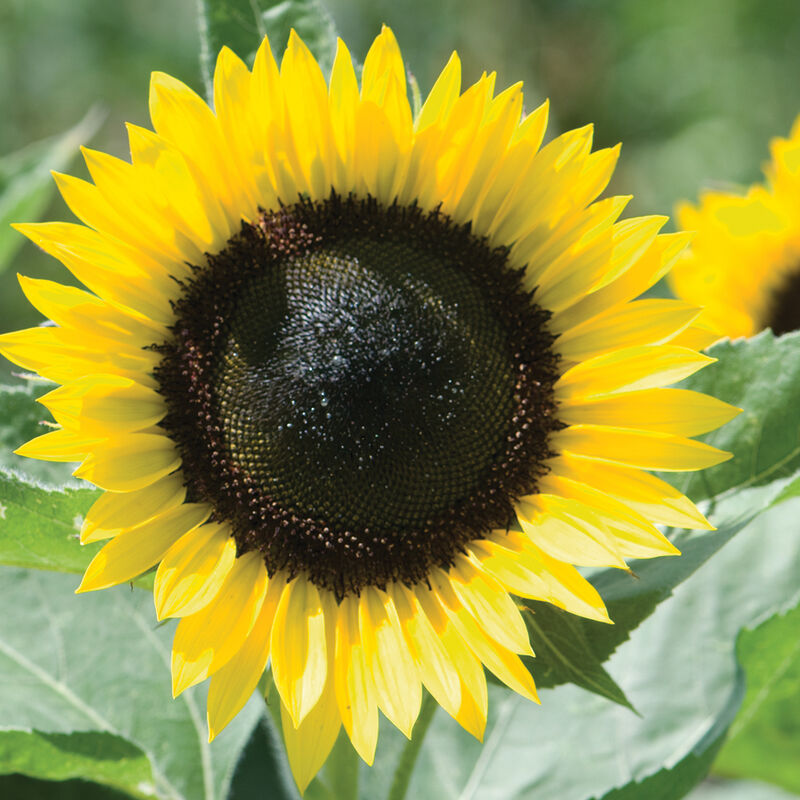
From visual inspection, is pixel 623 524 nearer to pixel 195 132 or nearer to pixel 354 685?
pixel 354 685

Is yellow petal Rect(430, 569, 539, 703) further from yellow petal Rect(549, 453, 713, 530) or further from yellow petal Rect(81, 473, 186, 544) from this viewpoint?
yellow petal Rect(81, 473, 186, 544)

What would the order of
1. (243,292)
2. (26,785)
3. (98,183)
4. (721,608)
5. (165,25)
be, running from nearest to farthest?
(98,183), (243,292), (26,785), (721,608), (165,25)

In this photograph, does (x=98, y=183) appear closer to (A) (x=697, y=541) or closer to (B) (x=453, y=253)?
(B) (x=453, y=253)

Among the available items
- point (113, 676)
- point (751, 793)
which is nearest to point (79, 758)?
point (113, 676)

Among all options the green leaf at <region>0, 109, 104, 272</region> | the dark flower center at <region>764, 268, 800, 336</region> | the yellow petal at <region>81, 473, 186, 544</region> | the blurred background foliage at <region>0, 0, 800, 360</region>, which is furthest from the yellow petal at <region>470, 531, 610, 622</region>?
the blurred background foliage at <region>0, 0, 800, 360</region>

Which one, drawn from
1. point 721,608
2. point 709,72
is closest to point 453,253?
point 721,608

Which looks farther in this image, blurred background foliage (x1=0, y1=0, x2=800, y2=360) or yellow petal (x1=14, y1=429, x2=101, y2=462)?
blurred background foliage (x1=0, y1=0, x2=800, y2=360)
